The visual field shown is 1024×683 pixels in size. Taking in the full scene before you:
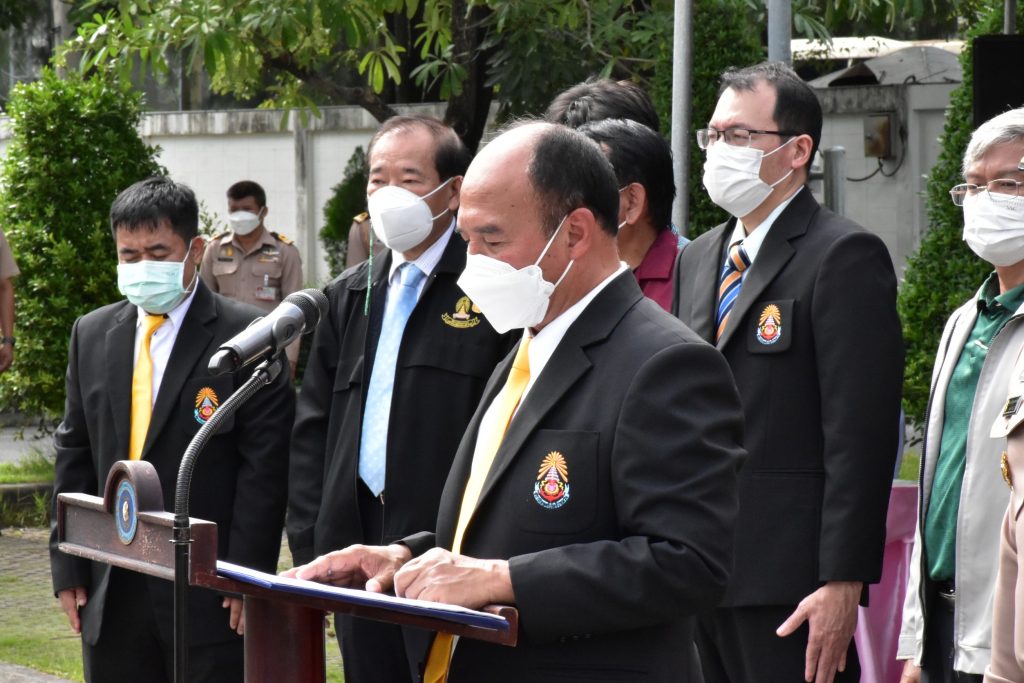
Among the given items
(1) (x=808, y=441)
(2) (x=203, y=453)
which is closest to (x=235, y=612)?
(2) (x=203, y=453)

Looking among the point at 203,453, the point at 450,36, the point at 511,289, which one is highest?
the point at 450,36

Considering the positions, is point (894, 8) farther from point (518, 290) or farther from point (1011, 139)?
point (518, 290)

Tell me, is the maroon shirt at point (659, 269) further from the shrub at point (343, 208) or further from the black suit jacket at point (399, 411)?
the shrub at point (343, 208)

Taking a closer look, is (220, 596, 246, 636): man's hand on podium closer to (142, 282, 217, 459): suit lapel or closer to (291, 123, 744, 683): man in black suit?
(142, 282, 217, 459): suit lapel

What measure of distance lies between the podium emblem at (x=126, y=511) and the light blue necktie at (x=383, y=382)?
135 centimetres

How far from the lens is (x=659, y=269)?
440cm

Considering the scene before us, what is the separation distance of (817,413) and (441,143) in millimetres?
1367

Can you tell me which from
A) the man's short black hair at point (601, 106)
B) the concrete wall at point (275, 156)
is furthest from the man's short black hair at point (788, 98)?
the concrete wall at point (275, 156)

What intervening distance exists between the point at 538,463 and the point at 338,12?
7.28m

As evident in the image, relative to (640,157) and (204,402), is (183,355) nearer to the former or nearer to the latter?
(204,402)

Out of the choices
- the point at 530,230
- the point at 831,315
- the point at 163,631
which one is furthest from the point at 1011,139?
the point at 163,631

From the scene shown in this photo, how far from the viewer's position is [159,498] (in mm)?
2801

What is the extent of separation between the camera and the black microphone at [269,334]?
282cm

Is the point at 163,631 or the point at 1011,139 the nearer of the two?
the point at 1011,139
